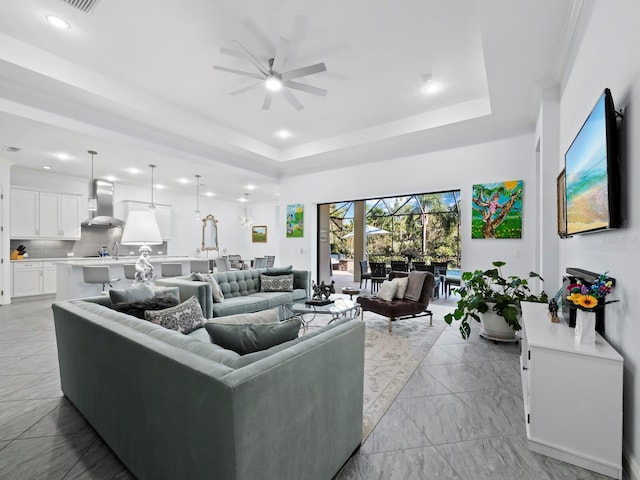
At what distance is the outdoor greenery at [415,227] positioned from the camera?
9883 millimetres

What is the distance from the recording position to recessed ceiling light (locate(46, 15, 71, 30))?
289 centimetres

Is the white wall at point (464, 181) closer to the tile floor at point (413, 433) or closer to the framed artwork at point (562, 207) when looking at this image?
the framed artwork at point (562, 207)

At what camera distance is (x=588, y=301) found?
5.72 feet

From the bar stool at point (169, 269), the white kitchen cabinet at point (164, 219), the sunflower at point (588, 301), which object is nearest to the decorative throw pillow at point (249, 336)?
the sunflower at point (588, 301)

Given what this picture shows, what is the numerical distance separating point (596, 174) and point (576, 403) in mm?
1374

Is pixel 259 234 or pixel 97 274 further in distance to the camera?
pixel 259 234

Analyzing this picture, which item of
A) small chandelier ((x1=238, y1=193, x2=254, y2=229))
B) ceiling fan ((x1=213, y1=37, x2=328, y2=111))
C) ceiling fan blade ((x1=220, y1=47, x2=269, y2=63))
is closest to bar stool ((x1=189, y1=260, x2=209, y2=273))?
small chandelier ((x1=238, y1=193, x2=254, y2=229))

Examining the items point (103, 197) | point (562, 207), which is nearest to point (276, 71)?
point (562, 207)

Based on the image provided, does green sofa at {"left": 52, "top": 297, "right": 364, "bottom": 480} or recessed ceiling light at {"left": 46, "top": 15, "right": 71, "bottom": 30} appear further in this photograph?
recessed ceiling light at {"left": 46, "top": 15, "right": 71, "bottom": 30}

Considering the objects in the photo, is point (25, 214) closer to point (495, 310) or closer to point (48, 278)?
point (48, 278)

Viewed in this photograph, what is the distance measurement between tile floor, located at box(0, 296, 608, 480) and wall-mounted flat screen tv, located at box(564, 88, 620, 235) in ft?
4.66

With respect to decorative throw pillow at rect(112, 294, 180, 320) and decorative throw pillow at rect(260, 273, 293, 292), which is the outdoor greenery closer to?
decorative throw pillow at rect(260, 273, 293, 292)

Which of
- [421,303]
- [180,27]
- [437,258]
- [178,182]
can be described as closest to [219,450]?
[180,27]

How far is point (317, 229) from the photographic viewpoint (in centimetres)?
754
